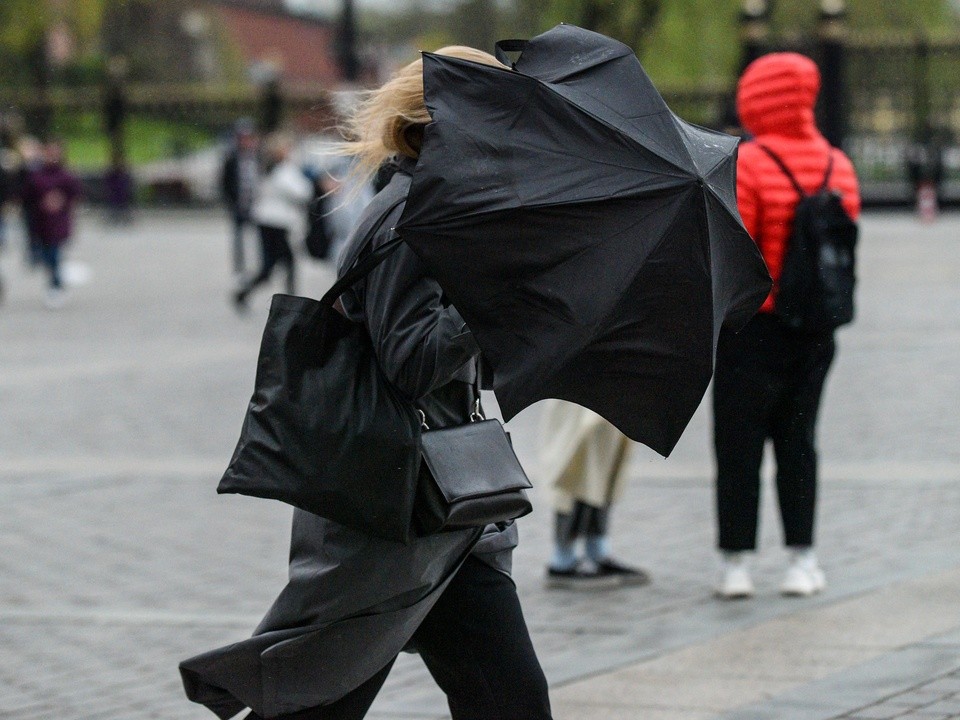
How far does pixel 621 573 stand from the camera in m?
6.02

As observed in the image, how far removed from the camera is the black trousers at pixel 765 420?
18.3 feet

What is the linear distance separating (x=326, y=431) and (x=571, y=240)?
0.55 metres

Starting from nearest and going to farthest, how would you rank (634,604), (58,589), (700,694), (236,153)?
(700,694)
(634,604)
(58,589)
(236,153)

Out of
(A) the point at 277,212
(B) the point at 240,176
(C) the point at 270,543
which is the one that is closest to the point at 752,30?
(B) the point at 240,176

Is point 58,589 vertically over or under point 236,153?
over

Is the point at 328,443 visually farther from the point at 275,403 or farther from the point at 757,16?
the point at 757,16

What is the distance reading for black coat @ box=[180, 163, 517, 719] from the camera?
2895mm

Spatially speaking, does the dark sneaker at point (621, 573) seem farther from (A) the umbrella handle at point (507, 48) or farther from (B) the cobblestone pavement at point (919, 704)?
(A) the umbrella handle at point (507, 48)

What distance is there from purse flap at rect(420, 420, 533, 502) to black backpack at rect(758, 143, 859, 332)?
A: 2601mm

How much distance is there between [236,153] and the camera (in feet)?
67.1

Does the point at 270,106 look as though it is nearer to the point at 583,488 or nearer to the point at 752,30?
the point at 752,30

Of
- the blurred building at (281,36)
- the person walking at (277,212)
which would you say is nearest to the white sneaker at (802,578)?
the person walking at (277,212)

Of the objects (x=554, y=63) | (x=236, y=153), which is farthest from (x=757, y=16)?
(x=554, y=63)

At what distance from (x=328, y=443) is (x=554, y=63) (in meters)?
0.80
